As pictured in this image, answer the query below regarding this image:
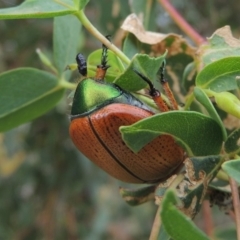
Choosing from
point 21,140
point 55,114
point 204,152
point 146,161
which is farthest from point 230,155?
point 21,140

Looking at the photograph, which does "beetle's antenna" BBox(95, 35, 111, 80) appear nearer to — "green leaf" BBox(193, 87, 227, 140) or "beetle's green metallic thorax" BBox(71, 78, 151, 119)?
"beetle's green metallic thorax" BBox(71, 78, 151, 119)

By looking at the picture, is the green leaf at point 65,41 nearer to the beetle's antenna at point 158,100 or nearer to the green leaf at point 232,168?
the beetle's antenna at point 158,100

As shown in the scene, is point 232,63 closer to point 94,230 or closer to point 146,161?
point 146,161

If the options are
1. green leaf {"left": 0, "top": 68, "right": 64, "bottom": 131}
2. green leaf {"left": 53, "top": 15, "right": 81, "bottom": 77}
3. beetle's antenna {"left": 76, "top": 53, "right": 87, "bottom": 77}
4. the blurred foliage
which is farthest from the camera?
the blurred foliage

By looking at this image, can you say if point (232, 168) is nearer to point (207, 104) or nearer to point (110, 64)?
point (207, 104)

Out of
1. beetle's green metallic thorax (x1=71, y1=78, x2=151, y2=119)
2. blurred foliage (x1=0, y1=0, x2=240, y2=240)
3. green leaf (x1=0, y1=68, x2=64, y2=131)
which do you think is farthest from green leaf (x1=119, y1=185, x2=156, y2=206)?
blurred foliage (x1=0, y1=0, x2=240, y2=240)

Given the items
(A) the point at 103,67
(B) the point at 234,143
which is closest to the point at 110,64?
(A) the point at 103,67

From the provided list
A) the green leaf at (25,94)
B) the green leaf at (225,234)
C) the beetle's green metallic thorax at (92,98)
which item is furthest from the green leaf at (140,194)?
the green leaf at (225,234)
